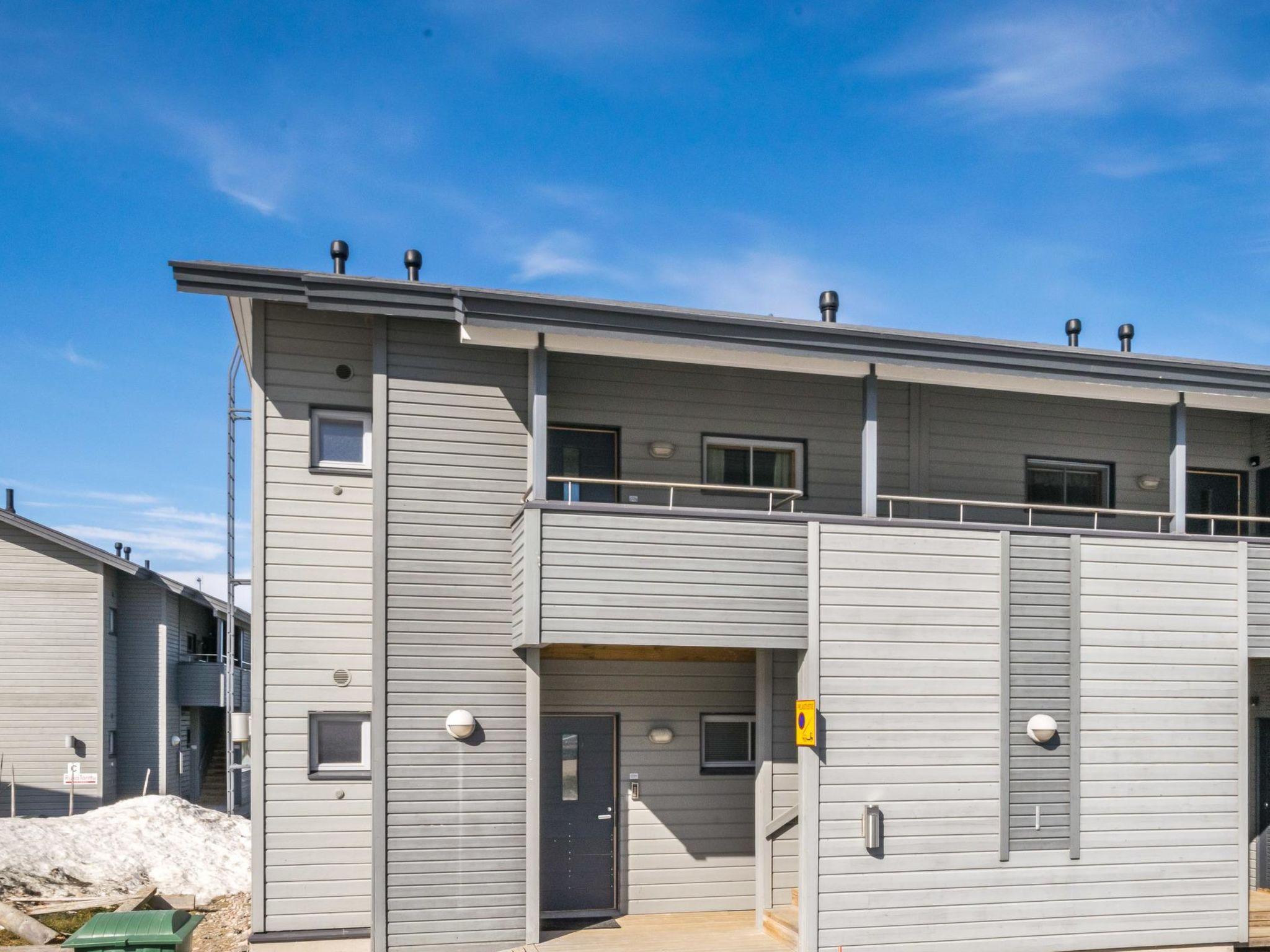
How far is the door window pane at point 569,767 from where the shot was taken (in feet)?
35.9

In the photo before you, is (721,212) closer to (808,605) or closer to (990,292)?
(990,292)

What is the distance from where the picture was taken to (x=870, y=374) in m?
10.4

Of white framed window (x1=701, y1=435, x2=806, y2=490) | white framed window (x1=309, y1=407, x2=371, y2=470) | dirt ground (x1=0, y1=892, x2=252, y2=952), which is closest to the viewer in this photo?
white framed window (x1=309, y1=407, x2=371, y2=470)

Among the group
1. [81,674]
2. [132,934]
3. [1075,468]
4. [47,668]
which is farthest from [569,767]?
[47,668]

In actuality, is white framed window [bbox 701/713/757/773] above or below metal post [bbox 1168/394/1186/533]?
below

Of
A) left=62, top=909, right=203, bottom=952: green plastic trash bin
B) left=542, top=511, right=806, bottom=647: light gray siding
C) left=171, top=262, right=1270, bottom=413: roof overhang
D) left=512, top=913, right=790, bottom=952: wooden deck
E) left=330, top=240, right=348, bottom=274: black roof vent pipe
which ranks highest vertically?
left=330, top=240, right=348, bottom=274: black roof vent pipe

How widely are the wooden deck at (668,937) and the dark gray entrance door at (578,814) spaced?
54 centimetres

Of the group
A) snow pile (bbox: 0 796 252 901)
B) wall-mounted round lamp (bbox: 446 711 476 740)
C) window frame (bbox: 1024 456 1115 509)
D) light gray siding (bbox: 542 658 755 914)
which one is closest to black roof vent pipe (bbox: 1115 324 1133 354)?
window frame (bbox: 1024 456 1115 509)

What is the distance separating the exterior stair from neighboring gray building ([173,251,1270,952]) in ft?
0.21

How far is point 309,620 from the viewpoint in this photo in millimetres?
10328

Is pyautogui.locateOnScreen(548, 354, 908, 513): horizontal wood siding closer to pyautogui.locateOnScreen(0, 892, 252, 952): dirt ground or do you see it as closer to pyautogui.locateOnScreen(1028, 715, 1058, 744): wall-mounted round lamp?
pyautogui.locateOnScreen(1028, 715, 1058, 744): wall-mounted round lamp

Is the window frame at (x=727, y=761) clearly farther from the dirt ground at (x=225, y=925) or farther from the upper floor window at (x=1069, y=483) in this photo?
the dirt ground at (x=225, y=925)

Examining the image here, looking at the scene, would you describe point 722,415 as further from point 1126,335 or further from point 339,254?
point 1126,335

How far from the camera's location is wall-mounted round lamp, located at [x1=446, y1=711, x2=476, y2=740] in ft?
32.2
